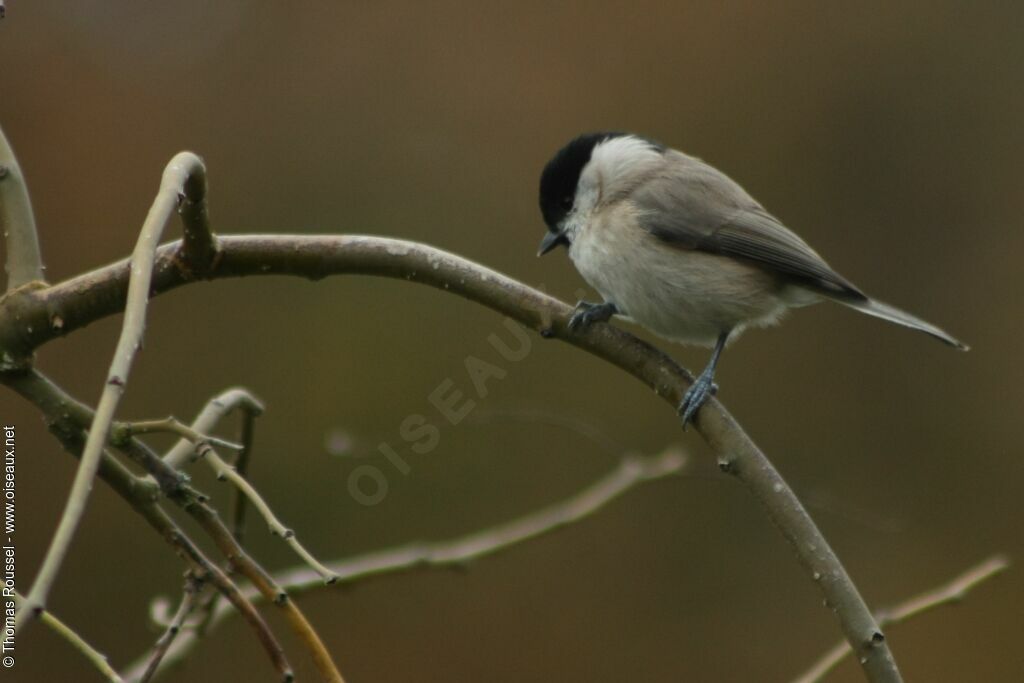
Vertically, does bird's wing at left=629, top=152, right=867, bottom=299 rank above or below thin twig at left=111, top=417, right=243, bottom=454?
below

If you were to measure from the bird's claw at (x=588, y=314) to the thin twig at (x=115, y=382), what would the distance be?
0.80 metres

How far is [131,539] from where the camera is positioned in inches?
182

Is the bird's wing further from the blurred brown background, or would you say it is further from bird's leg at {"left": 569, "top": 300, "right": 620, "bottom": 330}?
the blurred brown background

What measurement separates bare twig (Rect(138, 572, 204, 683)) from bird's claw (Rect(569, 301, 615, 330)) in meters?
0.88

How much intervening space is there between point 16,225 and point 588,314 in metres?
1.23

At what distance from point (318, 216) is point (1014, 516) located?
12.3ft

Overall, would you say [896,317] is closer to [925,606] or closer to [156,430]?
[925,606]

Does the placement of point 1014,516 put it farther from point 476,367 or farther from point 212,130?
point 212,130

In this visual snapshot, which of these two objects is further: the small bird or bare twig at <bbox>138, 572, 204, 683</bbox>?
the small bird

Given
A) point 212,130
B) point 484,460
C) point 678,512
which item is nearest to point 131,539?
point 484,460

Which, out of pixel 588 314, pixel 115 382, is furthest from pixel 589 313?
pixel 115 382

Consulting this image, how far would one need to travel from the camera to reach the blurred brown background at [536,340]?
188 inches

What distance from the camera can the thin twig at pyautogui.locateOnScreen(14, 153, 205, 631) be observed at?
1.07m

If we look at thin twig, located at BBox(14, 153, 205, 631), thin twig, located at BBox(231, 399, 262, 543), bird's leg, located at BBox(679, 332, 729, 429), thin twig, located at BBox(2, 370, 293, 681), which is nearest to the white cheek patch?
bird's leg, located at BBox(679, 332, 729, 429)
